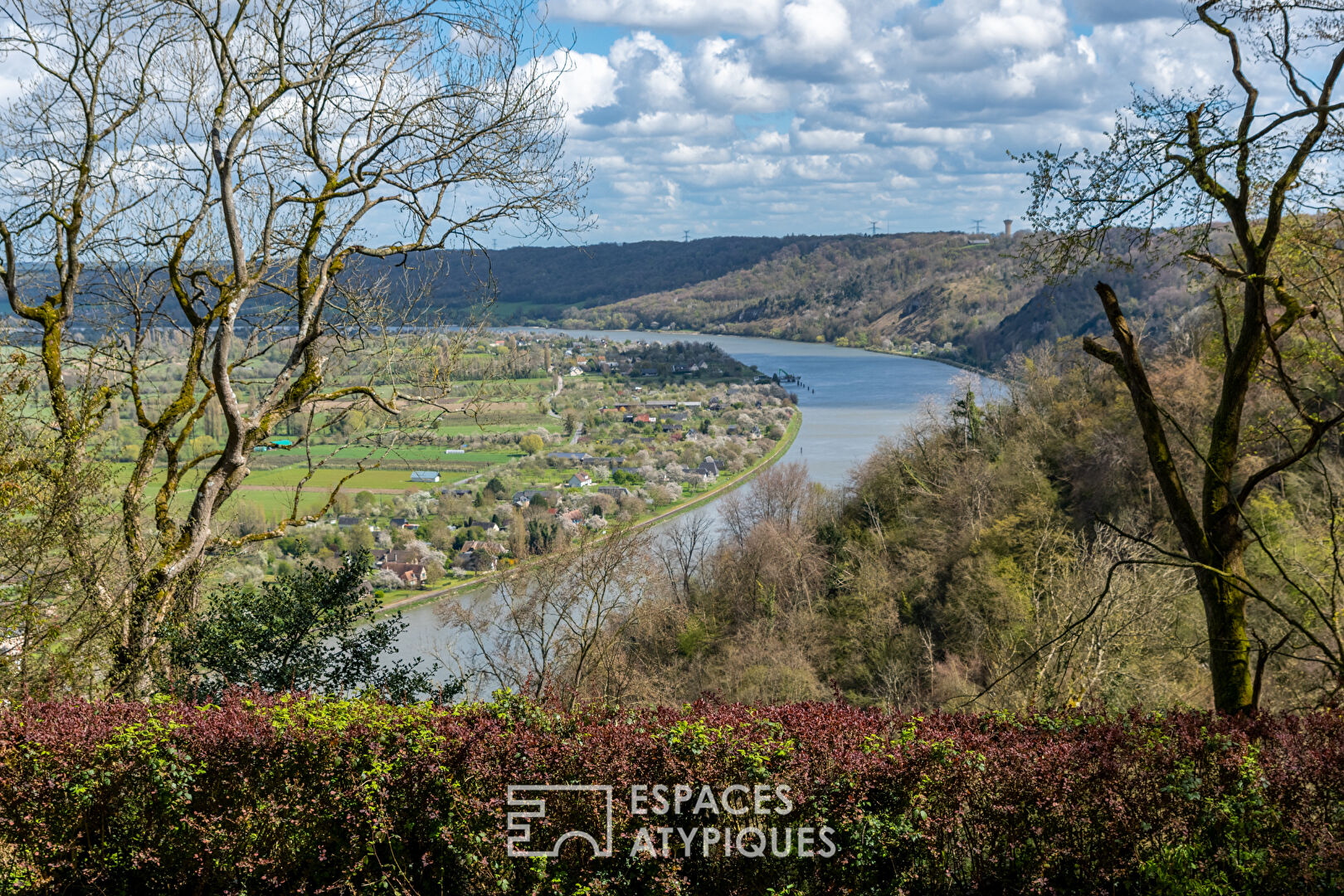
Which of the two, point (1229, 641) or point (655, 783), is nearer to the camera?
point (655, 783)

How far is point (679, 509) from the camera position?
34781 mm

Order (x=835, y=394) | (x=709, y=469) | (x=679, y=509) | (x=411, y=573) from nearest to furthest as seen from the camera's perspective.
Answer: (x=411, y=573)
(x=679, y=509)
(x=709, y=469)
(x=835, y=394)

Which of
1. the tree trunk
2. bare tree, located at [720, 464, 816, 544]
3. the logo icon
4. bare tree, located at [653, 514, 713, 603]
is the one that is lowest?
bare tree, located at [653, 514, 713, 603]

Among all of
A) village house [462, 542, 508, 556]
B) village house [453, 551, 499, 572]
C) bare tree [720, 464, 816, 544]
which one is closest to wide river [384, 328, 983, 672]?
village house [453, 551, 499, 572]

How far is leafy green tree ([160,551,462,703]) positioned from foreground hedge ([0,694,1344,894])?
231cm

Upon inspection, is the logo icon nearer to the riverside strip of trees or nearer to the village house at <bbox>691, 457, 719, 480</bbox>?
the riverside strip of trees

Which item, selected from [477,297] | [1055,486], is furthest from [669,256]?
[477,297]

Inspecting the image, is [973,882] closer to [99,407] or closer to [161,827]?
[161,827]

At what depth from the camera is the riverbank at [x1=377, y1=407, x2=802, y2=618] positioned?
16469mm

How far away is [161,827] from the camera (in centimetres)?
366

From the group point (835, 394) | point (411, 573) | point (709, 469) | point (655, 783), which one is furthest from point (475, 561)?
point (835, 394)

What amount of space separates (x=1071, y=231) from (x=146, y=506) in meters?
5.99

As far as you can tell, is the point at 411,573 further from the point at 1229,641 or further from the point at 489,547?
the point at 1229,641

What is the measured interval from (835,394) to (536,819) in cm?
5780
